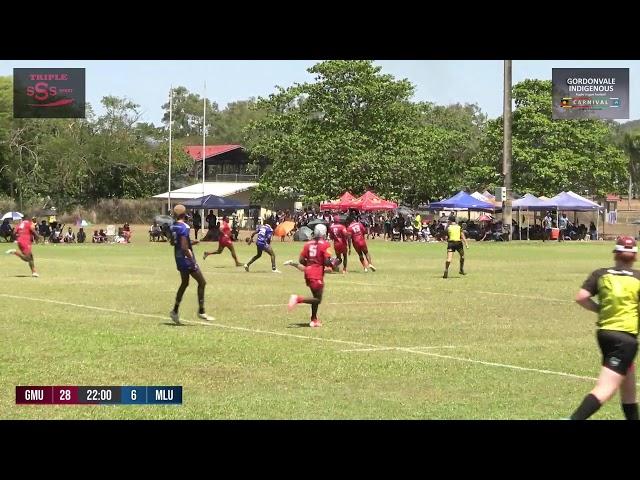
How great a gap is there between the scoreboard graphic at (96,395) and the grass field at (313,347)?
0.69 feet

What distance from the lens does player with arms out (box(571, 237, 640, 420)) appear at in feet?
34.4

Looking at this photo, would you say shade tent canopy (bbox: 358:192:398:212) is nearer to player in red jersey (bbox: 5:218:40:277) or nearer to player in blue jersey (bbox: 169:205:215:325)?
player in red jersey (bbox: 5:218:40:277)

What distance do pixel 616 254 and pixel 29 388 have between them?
6.64m

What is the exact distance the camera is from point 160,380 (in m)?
14.0

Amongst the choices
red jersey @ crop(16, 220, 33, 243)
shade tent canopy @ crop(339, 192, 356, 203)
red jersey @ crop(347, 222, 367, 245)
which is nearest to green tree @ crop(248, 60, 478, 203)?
shade tent canopy @ crop(339, 192, 356, 203)

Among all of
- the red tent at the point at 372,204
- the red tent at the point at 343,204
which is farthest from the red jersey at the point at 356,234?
the red tent at the point at 343,204

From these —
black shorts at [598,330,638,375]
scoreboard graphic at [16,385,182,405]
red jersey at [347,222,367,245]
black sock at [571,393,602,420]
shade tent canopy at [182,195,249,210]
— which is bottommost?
scoreboard graphic at [16,385,182,405]

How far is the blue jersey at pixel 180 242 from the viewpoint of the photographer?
1975 centimetres

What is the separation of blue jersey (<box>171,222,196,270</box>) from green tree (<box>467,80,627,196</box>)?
205 ft

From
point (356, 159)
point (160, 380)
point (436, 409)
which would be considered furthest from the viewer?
point (356, 159)

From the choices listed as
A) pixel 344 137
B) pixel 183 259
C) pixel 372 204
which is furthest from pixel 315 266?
pixel 344 137

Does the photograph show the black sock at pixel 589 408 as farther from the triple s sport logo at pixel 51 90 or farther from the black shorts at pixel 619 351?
the triple s sport logo at pixel 51 90
